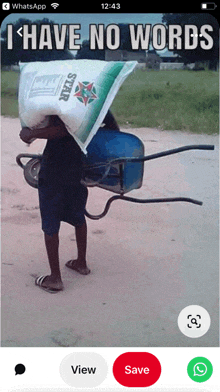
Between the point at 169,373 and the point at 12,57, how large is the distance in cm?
153

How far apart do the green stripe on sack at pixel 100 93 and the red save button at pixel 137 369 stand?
0.92 m

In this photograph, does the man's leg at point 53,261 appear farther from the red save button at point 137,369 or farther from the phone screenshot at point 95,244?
the red save button at point 137,369

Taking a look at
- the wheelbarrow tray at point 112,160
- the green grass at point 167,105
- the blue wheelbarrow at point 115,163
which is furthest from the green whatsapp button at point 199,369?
the green grass at point 167,105

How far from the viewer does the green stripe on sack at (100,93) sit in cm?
223

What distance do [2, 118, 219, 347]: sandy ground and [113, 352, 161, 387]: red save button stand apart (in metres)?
0.19

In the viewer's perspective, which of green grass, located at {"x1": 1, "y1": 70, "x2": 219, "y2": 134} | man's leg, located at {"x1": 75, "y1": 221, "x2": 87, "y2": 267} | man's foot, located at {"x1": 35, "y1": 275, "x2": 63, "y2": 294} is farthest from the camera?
green grass, located at {"x1": 1, "y1": 70, "x2": 219, "y2": 134}

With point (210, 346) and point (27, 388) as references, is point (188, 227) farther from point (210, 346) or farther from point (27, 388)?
point (27, 388)

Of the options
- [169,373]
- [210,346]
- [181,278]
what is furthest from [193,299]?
[169,373]

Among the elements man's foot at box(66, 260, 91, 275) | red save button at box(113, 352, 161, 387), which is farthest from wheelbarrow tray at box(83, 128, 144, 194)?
red save button at box(113, 352, 161, 387)

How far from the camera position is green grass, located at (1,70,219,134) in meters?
6.63

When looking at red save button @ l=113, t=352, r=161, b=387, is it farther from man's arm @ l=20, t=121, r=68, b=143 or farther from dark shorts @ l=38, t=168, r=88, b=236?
man's arm @ l=20, t=121, r=68, b=143

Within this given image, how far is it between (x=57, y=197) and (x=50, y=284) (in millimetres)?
452
